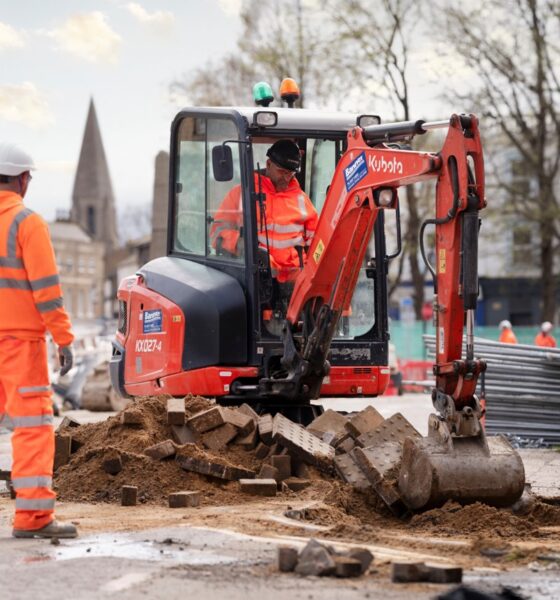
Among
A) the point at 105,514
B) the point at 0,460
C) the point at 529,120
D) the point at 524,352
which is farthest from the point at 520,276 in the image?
the point at 105,514

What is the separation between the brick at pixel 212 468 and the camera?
9086 mm

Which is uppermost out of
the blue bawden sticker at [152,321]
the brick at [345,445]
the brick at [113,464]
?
the blue bawden sticker at [152,321]

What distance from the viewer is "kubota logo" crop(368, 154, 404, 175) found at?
8914 mm

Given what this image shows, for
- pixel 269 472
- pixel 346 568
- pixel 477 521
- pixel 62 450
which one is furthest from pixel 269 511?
pixel 62 450

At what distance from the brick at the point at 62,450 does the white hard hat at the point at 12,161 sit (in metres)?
3.03

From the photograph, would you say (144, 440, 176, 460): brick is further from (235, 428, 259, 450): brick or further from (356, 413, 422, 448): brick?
(356, 413, 422, 448): brick

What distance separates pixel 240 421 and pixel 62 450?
4.65ft

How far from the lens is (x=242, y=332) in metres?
11.1

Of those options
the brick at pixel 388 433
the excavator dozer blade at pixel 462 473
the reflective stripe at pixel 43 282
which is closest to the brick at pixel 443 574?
the excavator dozer blade at pixel 462 473

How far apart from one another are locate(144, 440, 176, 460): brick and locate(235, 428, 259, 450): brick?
0.61 m

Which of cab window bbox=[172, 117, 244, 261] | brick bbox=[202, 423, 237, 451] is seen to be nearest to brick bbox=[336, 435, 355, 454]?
brick bbox=[202, 423, 237, 451]

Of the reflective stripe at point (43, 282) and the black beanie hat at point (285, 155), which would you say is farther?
the black beanie hat at point (285, 155)

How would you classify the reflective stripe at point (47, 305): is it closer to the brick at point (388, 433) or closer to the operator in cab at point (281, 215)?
the brick at point (388, 433)

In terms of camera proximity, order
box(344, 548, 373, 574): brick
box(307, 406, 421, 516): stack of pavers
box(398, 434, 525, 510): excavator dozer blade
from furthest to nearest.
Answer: box(307, 406, 421, 516): stack of pavers < box(398, 434, 525, 510): excavator dozer blade < box(344, 548, 373, 574): brick
